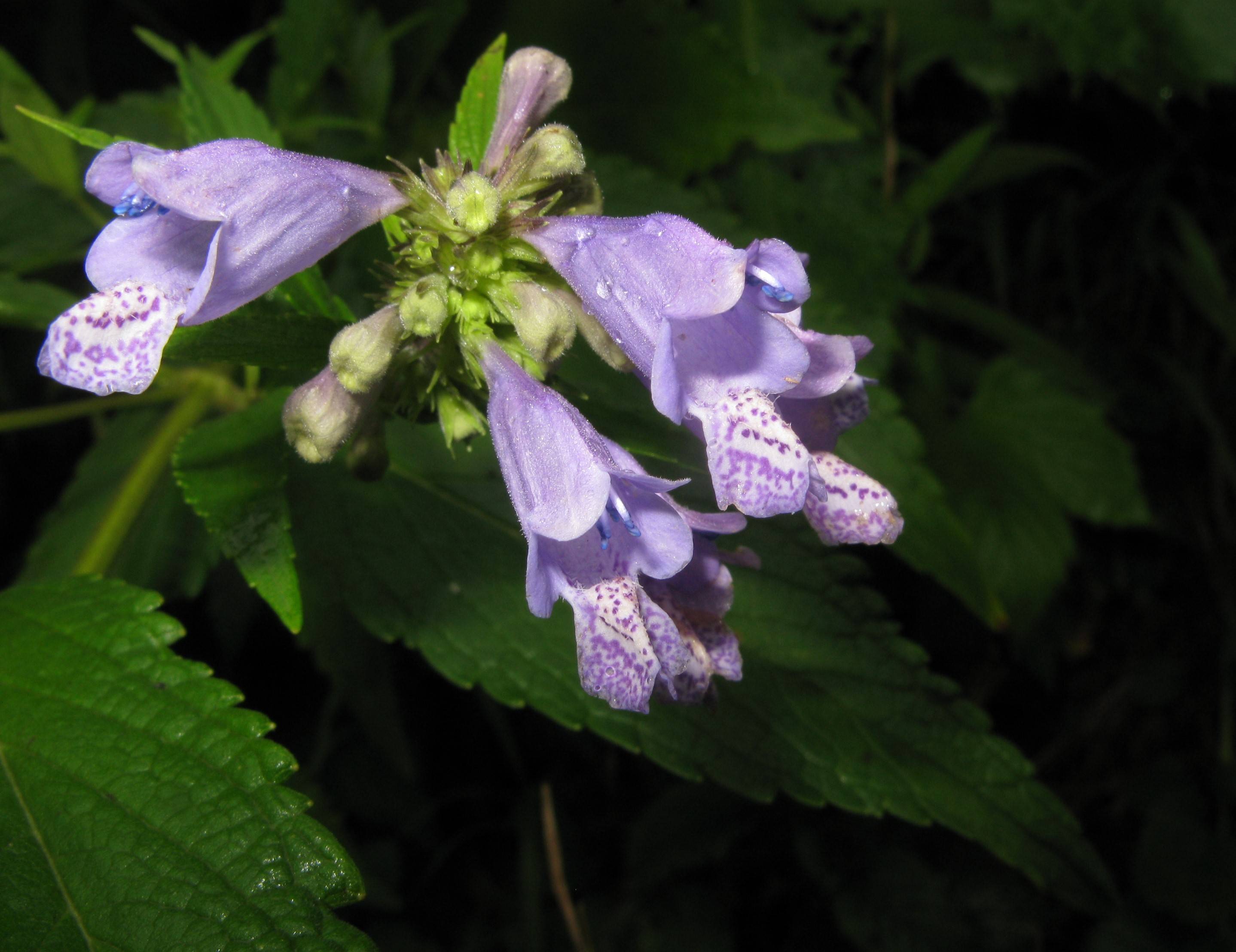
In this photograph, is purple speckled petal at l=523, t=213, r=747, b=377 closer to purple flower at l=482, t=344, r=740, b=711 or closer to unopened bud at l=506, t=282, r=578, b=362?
unopened bud at l=506, t=282, r=578, b=362

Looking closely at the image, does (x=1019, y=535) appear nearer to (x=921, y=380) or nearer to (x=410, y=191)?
(x=921, y=380)

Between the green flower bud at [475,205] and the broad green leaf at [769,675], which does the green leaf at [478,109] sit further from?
the broad green leaf at [769,675]

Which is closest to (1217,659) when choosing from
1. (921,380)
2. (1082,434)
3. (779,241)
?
(1082,434)

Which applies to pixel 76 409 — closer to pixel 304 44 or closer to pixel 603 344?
pixel 304 44

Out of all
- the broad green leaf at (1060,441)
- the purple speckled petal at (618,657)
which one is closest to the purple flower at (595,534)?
the purple speckled petal at (618,657)

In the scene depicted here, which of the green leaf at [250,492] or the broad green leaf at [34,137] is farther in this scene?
the broad green leaf at [34,137]
